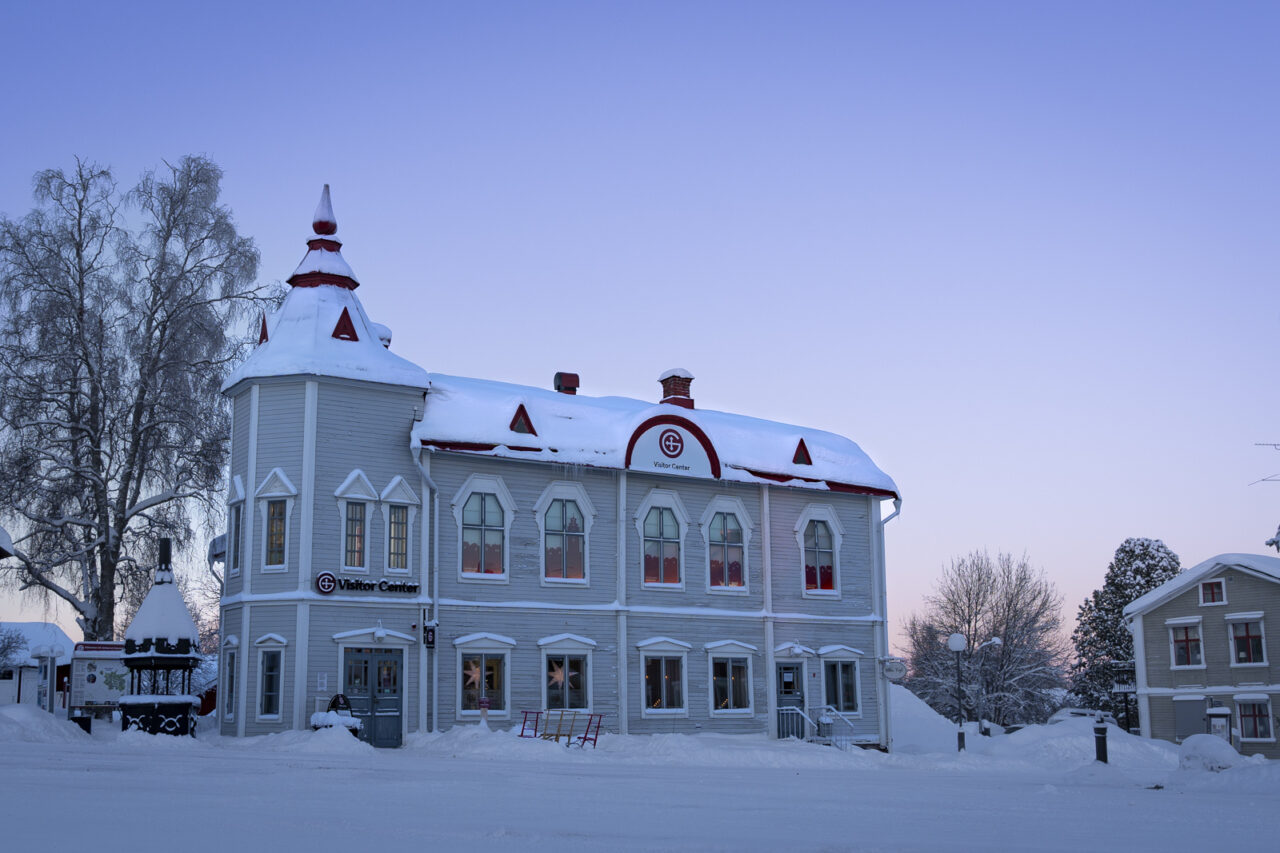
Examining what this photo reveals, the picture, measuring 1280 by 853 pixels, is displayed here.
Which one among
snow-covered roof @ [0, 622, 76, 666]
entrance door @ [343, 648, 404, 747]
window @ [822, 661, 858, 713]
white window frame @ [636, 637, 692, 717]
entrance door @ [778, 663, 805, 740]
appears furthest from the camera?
snow-covered roof @ [0, 622, 76, 666]

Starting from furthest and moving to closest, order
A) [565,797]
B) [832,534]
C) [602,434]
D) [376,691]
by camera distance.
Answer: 1. [832,534]
2. [602,434]
3. [376,691]
4. [565,797]

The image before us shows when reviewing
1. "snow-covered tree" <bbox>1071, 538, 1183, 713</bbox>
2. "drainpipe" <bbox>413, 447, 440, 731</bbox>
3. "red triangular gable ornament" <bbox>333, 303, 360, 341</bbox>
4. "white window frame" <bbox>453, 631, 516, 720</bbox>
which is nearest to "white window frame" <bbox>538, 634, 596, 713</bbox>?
"white window frame" <bbox>453, 631, 516, 720</bbox>

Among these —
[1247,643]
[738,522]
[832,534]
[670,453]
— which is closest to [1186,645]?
[1247,643]

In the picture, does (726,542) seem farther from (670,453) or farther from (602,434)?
(602,434)

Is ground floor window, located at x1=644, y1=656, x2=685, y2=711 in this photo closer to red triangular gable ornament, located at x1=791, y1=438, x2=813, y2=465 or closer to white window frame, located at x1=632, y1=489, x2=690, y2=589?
white window frame, located at x1=632, y1=489, x2=690, y2=589

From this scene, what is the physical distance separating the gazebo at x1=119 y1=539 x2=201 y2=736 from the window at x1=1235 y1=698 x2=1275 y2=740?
33.0 metres

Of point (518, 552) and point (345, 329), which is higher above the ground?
point (345, 329)

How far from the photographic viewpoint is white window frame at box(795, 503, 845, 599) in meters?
33.7

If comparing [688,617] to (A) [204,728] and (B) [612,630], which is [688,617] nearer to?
(B) [612,630]

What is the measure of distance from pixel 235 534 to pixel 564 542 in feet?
24.7

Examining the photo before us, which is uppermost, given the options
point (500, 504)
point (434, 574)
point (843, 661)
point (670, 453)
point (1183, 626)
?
point (670, 453)

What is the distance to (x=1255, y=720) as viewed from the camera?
134 ft

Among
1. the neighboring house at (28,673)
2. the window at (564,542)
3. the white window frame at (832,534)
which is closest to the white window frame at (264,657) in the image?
the window at (564,542)

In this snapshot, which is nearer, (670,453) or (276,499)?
(276,499)
